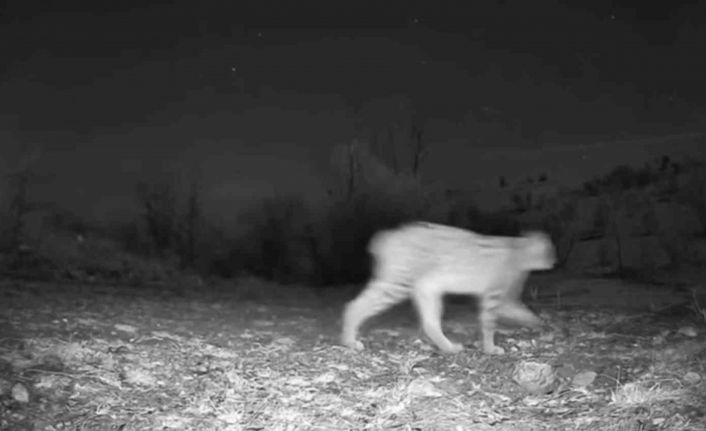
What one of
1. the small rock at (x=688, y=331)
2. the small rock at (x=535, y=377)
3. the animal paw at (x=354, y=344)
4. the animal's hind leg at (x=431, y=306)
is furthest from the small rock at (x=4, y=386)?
the small rock at (x=688, y=331)

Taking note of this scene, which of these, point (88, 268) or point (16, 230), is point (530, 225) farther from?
point (16, 230)

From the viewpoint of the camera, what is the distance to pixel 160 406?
5090mm

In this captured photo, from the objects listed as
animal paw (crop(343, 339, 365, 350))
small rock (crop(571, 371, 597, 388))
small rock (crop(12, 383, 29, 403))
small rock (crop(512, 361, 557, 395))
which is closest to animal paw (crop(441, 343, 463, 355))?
animal paw (crop(343, 339, 365, 350))

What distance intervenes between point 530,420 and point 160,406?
2.36 meters

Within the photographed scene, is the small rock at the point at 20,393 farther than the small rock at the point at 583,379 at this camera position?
No

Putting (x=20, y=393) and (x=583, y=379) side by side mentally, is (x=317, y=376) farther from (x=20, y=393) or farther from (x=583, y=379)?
(x=20, y=393)

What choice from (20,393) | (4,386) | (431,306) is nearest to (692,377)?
(431,306)

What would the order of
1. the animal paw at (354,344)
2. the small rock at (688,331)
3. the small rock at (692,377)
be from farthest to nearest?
the small rock at (688,331) < the animal paw at (354,344) < the small rock at (692,377)

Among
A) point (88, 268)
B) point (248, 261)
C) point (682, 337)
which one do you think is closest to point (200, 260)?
point (248, 261)

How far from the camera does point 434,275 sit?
6895 millimetres

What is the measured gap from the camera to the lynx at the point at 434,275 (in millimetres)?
6887

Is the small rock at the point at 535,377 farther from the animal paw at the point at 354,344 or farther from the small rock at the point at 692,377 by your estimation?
the animal paw at the point at 354,344

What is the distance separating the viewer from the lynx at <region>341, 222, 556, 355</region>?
6.89m

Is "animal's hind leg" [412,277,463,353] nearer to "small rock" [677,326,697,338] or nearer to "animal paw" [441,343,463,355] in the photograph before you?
"animal paw" [441,343,463,355]
